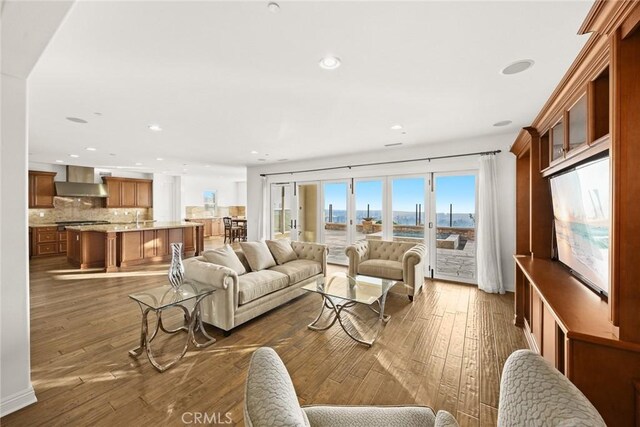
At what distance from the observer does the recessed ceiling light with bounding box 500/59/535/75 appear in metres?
2.13

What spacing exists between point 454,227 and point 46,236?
9905 mm

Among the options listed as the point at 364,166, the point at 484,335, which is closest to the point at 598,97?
the point at 484,335

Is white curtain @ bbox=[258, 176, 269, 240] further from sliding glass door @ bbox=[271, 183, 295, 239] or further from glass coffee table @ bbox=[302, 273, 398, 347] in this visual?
glass coffee table @ bbox=[302, 273, 398, 347]

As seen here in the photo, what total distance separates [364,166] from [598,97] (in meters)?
4.33

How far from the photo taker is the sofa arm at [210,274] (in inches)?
106

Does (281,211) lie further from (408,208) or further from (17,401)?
(17,401)

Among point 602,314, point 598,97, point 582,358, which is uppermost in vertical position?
point 598,97

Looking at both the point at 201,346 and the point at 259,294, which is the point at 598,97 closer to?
the point at 259,294

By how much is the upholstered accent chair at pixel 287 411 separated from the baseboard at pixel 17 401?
6.76 feet

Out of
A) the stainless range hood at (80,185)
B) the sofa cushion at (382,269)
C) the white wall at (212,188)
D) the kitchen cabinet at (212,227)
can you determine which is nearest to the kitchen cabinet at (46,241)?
the stainless range hood at (80,185)

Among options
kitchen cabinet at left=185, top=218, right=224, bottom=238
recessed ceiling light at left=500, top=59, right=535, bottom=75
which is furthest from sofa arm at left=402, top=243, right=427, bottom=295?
kitchen cabinet at left=185, top=218, right=224, bottom=238

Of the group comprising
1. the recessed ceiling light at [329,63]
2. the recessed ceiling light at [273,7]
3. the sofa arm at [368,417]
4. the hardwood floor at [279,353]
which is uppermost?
the recessed ceiling light at [329,63]

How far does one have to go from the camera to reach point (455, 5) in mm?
1513

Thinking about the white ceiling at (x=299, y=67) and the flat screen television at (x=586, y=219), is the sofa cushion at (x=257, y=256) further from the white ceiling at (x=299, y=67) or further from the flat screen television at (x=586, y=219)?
the flat screen television at (x=586, y=219)
